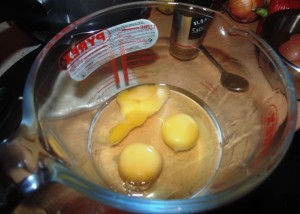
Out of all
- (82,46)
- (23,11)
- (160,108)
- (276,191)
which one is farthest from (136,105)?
(276,191)

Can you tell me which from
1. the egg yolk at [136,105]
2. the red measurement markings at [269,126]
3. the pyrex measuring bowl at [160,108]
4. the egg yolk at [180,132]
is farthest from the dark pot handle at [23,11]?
the red measurement markings at [269,126]

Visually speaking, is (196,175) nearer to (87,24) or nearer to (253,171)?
(253,171)

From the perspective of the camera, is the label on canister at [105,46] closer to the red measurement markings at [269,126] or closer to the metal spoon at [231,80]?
the metal spoon at [231,80]

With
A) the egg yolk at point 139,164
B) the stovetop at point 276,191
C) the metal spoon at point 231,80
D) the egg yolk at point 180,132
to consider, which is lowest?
the stovetop at point 276,191

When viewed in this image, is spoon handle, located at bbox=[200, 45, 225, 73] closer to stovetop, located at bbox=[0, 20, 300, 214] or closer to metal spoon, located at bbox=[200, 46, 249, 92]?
metal spoon, located at bbox=[200, 46, 249, 92]

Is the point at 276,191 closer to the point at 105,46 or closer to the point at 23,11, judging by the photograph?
the point at 105,46

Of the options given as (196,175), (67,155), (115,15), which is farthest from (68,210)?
(115,15)

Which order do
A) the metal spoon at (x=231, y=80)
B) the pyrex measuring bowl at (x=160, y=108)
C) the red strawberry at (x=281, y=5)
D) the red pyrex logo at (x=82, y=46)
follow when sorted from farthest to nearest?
the red strawberry at (x=281, y=5) < the metal spoon at (x=231, y=80) < the red pyrex logo at (x=82, y=46) < the pyrex measuring bowl at (x=160, y=108)
